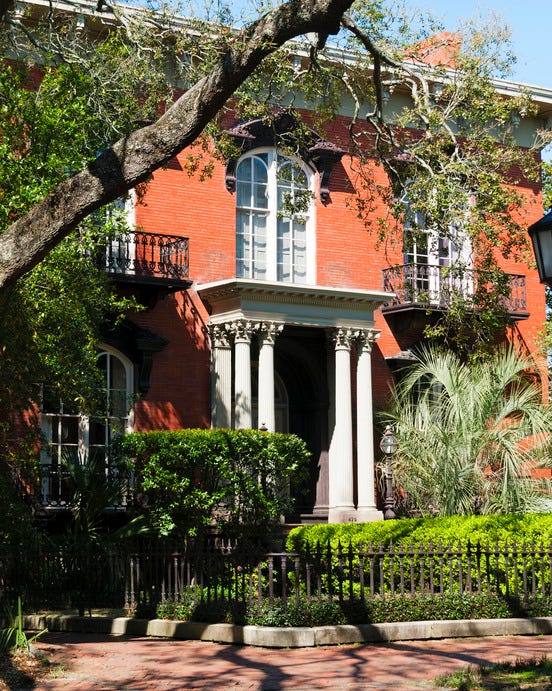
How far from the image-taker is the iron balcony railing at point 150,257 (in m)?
22.4

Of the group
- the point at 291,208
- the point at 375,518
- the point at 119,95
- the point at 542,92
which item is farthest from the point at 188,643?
the point at 542,92

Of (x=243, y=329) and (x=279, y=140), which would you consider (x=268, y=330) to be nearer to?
(x=243, y=329)

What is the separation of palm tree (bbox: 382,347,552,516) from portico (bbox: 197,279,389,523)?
978 mm

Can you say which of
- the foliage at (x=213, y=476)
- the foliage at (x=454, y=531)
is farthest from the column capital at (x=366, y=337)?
the foliage at (x=454, y=531)

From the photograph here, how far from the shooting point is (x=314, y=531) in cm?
→ 1795

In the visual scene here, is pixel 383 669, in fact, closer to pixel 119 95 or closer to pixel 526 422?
pixel 119 95

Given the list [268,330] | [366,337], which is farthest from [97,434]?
[366,337]

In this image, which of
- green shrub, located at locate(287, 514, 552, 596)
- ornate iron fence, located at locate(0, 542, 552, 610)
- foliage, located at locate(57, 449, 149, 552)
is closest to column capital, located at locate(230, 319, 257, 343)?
foliage, located at locate(57, 449, 149, 552)

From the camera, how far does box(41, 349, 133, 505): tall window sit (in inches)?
819

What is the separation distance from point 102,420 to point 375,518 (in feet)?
23.9

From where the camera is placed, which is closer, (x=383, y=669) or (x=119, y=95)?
(x=383, y=669)

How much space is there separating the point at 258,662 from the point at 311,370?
13.6 m

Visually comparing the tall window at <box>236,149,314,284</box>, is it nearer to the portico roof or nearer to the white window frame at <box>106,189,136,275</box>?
the portico roof

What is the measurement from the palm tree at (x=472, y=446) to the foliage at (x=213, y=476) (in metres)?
2.79
